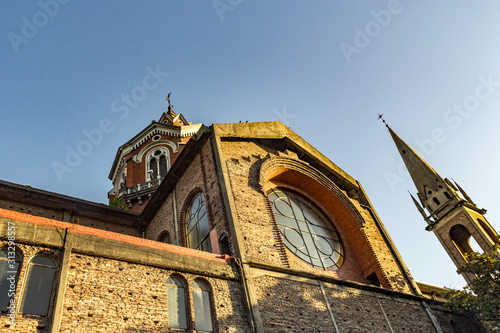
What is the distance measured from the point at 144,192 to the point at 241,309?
586 inches

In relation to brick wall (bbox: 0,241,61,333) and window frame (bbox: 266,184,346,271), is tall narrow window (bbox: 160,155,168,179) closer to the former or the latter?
window frame (bbox: 266,184,346,271)

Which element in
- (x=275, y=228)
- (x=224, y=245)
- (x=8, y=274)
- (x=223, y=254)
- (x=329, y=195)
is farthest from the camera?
(x=329, y=195)

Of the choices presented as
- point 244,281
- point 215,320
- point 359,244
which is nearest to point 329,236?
point 359,244

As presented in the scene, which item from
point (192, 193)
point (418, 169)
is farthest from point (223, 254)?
point (418, 169)

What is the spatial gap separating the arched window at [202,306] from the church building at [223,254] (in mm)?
28

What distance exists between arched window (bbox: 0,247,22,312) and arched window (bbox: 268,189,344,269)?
27.6 feet

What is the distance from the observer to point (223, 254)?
1124 centimetres

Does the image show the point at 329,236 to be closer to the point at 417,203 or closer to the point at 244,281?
the point at 244,281

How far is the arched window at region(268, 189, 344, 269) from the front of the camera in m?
14.2

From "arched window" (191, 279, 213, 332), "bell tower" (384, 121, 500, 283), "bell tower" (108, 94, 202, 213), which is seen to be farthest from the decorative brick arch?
"bell tower" (384, 121, 500, 283)

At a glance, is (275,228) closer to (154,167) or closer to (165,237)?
(165,237)

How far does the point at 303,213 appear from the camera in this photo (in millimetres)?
15945

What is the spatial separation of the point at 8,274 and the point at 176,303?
11.4ft

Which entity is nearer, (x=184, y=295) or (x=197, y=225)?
(x=184, y=295)
